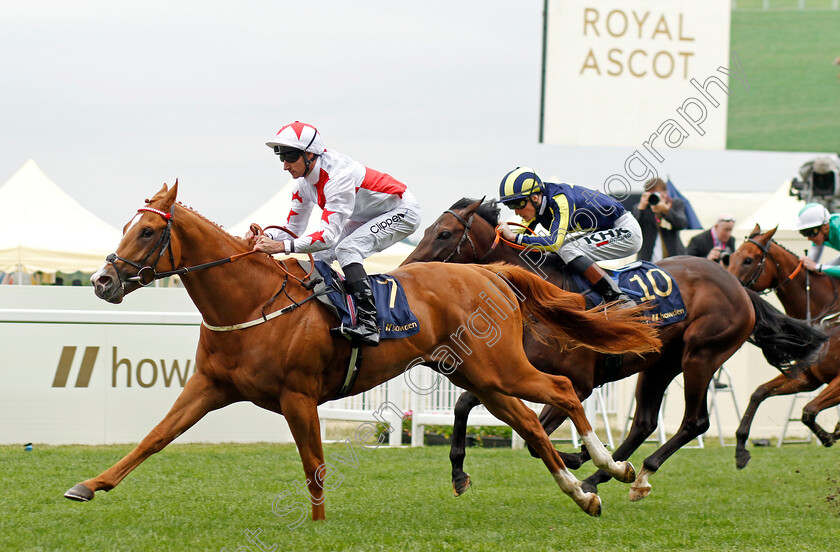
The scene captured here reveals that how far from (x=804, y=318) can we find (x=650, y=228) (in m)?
2.05

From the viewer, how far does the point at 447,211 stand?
5.91 metres

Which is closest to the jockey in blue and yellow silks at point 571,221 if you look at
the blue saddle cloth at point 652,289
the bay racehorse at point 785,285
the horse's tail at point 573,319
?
the blue saddle cloth at point 652,289

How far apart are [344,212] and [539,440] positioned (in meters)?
1.57

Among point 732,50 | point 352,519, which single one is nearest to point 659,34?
point 732,50

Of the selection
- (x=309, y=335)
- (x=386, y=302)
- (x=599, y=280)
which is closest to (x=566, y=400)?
(x=599, y=280)

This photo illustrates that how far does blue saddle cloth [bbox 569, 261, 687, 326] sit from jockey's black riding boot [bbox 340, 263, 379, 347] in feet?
5.51

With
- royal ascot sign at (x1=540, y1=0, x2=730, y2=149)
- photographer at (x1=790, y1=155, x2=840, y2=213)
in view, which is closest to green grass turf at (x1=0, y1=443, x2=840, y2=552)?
photographer at (x1=790, y1=155, x2=840, y2=213)

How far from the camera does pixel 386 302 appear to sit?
468 centimetres

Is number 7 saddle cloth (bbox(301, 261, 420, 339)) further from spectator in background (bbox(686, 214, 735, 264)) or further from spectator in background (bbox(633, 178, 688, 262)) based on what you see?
spectator in background (bbox(686, 214, 735, 264))

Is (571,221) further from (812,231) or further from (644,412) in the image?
(812,231)

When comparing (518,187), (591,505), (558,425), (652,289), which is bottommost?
(591,505)

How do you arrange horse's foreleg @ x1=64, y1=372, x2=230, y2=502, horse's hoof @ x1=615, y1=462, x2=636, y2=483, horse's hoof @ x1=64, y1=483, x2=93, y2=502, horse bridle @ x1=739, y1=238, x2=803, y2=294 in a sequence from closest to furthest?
horse's hoof @ x1=64, y1=483, x2=93, y2=502, horse's foreleg @ x1=64, y1=372, x2=230, y2=502, horse's hoof @ x1=615, y1=462, x2=636, y2=483, horse bridle @ x1=739, y1=238, x2=803, y2=294

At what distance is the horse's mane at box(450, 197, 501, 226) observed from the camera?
5.96 meters

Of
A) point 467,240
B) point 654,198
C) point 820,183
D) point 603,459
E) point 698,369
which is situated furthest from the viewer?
point 820,183
